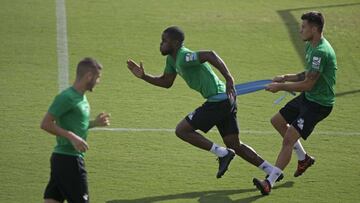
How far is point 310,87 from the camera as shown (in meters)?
9.91

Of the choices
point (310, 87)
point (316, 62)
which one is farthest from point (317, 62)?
point (310, 87)

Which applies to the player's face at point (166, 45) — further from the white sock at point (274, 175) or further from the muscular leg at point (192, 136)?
the white sock at point (274, 175)

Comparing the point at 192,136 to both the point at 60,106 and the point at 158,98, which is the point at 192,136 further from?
the point at 158,98

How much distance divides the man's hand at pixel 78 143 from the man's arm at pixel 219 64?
257 cm

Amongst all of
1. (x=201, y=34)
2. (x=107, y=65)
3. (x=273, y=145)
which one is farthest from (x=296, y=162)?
(x=201, y=34)

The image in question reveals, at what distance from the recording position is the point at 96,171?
418 inches

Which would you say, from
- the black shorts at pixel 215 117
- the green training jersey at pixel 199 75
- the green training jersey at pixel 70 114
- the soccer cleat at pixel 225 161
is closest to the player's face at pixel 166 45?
the green training jersey at pixel 199 75

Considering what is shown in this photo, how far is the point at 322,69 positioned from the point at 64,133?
3647mm

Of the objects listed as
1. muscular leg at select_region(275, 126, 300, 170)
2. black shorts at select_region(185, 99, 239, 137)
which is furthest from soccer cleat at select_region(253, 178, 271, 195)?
black shorts at select_region(185, 99, 239, 137)

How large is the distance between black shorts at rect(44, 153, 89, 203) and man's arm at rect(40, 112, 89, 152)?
375 mm

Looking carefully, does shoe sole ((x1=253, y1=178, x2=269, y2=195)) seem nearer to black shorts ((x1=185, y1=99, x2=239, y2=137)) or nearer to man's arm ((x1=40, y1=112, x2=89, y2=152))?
black shorts ((x1=185, y1=99, x2=239, y2=137))

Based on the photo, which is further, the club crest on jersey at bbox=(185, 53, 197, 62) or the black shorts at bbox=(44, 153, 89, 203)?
the club crest on jersey at bbox=(185, 53, 197, 62)

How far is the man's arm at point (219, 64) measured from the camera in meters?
9.70

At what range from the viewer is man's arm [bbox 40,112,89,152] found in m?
7.60
